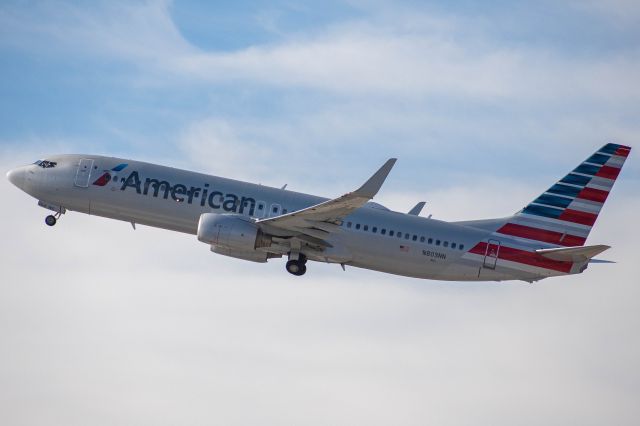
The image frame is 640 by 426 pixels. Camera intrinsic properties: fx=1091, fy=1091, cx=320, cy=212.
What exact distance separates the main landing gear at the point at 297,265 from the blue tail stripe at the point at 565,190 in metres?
13.5

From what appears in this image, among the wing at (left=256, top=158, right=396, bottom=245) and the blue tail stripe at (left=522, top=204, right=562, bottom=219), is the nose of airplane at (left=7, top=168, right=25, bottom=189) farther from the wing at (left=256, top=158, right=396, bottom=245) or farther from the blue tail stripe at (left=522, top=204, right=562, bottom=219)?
the blue tail stripe at (left=522, top=204, right=562, bottom=219)

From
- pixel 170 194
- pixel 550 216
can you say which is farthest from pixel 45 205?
pixel 550 216

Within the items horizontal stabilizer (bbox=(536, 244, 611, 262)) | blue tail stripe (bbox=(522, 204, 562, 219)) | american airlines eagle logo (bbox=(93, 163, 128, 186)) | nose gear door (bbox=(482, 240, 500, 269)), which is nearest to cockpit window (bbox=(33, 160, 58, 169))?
american airlines eagle logo (bbox=(93, 163, 128, 186))

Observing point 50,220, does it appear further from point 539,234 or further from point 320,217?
point 539,234

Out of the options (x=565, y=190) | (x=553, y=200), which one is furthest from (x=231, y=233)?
(x=565, y=190)

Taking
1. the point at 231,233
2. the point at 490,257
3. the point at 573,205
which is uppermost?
the point at 573,205

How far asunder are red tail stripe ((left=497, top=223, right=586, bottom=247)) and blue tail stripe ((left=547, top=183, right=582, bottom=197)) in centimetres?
249

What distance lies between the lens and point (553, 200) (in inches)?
2192

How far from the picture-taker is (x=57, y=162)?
2157 inches

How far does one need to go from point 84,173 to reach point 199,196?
6027mm

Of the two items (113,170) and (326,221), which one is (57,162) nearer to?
(113,170)

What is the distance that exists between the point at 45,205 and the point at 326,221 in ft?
47.8

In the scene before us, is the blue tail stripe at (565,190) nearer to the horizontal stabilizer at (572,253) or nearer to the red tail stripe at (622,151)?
the red tail stripe at (622,151)

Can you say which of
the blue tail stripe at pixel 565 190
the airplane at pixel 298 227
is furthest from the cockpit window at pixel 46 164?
the blue tail stripe at pixel 565 190
